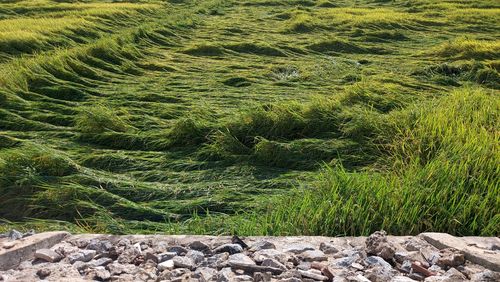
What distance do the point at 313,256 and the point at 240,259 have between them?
0.93 feet

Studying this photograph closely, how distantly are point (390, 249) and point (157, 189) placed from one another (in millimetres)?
1862

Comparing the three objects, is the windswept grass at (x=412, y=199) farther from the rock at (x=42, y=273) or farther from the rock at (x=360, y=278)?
the rock at (x=42, y=273)

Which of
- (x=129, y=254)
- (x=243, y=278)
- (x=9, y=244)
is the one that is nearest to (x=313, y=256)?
(x=243, y=278)

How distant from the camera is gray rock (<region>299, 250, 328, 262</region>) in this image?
2217 millimetres

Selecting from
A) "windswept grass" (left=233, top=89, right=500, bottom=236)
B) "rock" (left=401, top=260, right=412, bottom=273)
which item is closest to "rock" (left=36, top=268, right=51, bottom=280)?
"windswept grass" (left=233, top=89, right=500, bottom=236)

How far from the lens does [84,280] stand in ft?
6.73

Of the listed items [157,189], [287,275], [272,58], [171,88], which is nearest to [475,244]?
[287,275]

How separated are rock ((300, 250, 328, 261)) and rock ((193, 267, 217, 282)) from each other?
0.36 meters

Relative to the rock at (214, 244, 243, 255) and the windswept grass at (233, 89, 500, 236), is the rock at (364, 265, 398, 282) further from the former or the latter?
the windswept grass at (233, 89, 500, 236)

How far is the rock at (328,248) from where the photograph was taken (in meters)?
2.31

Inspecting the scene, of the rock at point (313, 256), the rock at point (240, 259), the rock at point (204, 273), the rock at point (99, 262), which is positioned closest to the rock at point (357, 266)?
the rock at point (313, 256)

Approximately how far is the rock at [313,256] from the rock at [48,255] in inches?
37.1

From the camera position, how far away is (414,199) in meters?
2.93

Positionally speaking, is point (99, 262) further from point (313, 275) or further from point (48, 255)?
point (313, 275)
